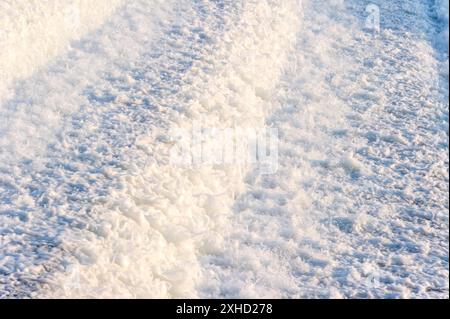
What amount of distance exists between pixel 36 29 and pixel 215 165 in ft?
14.9

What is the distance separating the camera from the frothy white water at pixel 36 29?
364 inches

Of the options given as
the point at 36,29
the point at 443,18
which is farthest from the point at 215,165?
the point at 443,18

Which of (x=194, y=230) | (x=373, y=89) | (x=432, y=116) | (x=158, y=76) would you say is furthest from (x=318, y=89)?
(x=194, y=230)

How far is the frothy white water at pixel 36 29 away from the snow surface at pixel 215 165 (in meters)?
0.03

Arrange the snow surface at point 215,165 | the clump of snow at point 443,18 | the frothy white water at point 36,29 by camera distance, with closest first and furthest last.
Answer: the snow surface at point 215,165
the frothy white water at point 36,29
the clump of snow at point 443,18

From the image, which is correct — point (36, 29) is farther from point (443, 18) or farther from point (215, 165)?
point (443, 18)

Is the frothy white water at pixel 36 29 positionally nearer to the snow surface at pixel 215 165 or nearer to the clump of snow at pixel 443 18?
the snow surface at pixel 215 165

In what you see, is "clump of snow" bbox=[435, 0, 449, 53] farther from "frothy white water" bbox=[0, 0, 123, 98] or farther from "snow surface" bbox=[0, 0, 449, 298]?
"frothy white water" bbox=[0, 0, 123, 98]

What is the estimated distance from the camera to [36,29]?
395 inches

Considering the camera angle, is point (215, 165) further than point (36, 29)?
No

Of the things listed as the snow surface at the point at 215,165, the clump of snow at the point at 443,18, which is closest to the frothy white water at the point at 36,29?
the snow surface at the point at 215,165

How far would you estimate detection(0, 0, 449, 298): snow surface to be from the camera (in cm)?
608

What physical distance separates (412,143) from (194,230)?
13.3 feet
